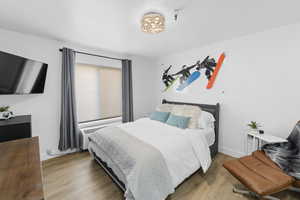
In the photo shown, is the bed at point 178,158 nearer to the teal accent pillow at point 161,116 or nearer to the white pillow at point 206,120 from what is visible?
the white pillow at point 206,120

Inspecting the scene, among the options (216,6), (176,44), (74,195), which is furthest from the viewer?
(176,44)

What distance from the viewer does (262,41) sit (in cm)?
232

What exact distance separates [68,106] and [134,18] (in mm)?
2232

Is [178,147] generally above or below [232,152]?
above

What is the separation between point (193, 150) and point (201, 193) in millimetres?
562

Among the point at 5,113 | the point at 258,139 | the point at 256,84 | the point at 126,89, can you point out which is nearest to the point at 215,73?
the point at 256,84

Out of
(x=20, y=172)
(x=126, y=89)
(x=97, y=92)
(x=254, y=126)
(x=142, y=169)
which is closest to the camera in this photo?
(x=20, y=172)

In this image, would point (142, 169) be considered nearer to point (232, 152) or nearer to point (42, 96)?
point (232, 152)

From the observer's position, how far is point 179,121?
8.69ft

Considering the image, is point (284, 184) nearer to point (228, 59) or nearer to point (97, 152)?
point (228, 59)

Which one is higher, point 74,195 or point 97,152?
point 97,152

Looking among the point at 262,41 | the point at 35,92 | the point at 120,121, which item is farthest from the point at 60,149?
the point at 262,41

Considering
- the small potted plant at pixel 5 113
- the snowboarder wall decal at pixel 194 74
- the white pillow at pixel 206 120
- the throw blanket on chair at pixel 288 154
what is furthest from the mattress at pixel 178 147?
the small potted plant at pixel 5 113

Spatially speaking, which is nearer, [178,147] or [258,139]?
[178,147]
